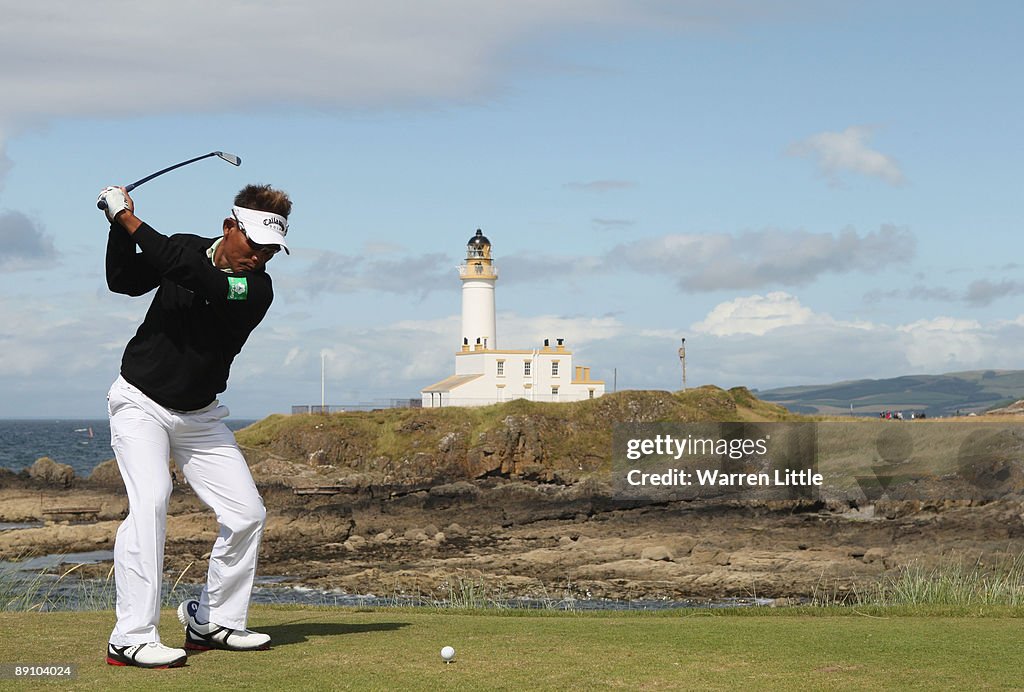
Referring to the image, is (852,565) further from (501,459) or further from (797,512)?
(501,459)

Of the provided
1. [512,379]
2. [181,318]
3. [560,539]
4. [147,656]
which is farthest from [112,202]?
[512,379]

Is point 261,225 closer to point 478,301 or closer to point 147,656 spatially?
point 147,656

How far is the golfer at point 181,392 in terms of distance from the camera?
698 cm

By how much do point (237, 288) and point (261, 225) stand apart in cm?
43

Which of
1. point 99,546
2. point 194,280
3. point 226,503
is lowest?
point 99,546

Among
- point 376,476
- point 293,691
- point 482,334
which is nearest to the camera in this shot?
point 293,691

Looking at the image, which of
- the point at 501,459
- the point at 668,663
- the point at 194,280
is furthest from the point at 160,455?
the point at 501,459

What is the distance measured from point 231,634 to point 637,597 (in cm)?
2246

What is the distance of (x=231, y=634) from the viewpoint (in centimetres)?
759

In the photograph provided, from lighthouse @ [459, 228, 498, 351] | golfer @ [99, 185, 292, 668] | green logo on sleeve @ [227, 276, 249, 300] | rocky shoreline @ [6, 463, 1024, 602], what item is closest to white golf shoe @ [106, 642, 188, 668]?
golfer @ [99, 185, 292, 668]

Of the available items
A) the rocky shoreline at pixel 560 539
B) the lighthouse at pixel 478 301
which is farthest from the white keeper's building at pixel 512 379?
the rocky shoreline at pixel 560 539

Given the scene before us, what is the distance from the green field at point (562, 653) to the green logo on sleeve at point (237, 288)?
2.19m

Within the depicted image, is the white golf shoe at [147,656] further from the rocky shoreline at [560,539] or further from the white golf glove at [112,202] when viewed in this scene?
the rocky shoreline at [560,539]

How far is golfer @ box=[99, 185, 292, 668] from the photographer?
275 inches
